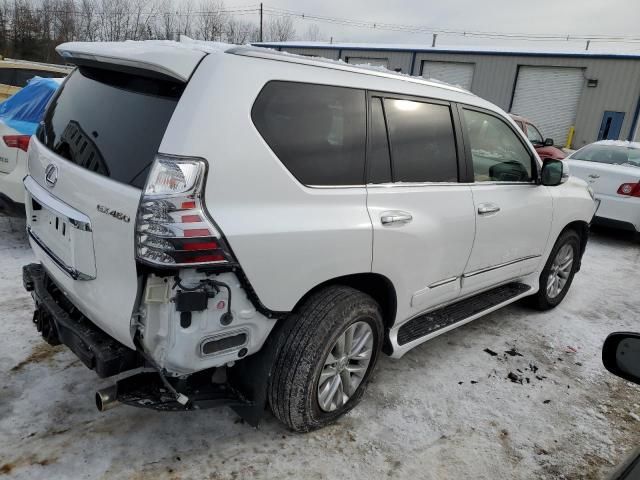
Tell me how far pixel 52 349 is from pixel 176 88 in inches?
84.7

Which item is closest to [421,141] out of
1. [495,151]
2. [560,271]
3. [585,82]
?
[495,151]

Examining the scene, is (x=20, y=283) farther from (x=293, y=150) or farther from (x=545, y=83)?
(x=545, y=83)

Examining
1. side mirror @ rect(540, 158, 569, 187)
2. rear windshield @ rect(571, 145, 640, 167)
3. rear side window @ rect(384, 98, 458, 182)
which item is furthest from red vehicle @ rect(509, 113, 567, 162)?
rear side window @ rect(384, 98, 458, 182)

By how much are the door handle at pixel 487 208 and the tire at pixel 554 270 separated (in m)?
1.39

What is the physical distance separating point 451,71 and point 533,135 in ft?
61.6

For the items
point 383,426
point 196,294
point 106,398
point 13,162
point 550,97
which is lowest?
point 383,426

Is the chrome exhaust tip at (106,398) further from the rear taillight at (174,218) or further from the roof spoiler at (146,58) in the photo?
the roof spoiler at (146,58)

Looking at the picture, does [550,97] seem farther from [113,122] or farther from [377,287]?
[113,122]

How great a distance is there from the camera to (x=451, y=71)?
1141 inches

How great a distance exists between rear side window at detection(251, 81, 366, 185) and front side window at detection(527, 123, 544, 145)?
10.3m

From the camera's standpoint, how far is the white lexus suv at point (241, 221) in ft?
6.44

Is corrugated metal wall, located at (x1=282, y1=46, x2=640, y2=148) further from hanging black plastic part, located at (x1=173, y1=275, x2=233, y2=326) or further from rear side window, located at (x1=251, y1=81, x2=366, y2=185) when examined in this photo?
hanging black plastic part, located at (x1=173, y1=275, x2=233, y2=326)

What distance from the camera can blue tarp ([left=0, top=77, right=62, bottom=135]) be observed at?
472cm

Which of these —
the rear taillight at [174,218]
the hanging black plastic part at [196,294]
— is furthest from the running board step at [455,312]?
the rear taillight at [174,218]
